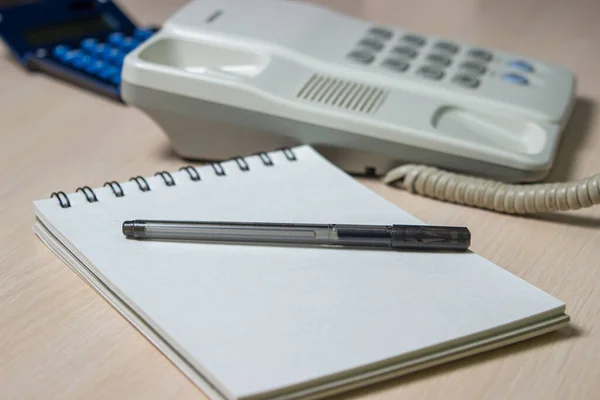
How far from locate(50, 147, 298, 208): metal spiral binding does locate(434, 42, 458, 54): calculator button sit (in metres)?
0.19

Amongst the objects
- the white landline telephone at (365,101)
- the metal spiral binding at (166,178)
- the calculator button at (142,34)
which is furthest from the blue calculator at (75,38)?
the metal spiral binding at (166,178)

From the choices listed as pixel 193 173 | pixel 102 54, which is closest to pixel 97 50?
pixel 102 54

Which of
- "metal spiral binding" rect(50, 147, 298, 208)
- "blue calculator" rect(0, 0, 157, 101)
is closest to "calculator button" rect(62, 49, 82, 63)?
"blue calculator" rect(0, 0, 157, 101)

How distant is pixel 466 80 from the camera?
2.05 feet

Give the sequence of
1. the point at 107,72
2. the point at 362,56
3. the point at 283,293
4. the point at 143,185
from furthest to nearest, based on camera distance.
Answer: the point at 107,72
the point at 362,56
the point at 143,185
the point at 283,293

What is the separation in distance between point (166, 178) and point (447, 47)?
288mm

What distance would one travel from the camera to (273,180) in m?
0.54

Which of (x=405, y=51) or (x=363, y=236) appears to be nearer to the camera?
(x=363, y=236)

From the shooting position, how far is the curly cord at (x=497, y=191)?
52 centimetres

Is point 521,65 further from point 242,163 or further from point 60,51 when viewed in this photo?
point 60,51

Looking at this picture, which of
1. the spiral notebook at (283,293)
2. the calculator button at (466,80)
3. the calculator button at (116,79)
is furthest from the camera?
the calculator button at (116,79)

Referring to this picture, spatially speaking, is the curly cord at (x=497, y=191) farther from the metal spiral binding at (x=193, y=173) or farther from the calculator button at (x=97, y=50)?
the calculator button at (x=97, y=50)

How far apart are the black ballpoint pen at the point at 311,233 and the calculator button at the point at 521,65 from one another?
25 cm

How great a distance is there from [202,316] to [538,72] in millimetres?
401
